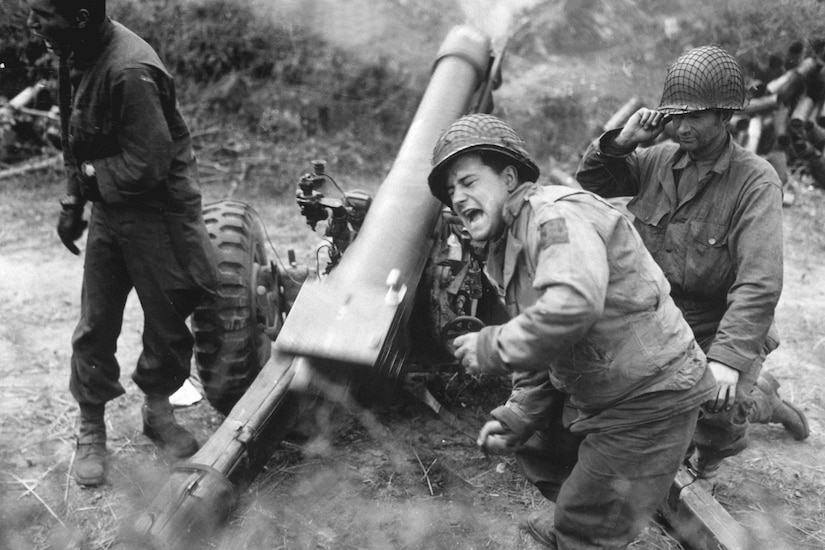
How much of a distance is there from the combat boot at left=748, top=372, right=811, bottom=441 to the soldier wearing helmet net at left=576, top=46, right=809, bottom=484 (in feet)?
1.65

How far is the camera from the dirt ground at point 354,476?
10.5 feet

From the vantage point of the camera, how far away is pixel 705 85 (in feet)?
9.37

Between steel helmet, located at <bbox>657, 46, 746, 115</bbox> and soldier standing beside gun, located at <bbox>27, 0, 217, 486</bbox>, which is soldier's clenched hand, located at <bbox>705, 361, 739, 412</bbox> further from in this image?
soldier standing beside gun, located at <bbox>27, 0, 217, 486</bbox>

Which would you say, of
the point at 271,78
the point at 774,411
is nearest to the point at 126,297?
the point at 774,411

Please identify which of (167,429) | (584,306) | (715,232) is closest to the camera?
(584,306)

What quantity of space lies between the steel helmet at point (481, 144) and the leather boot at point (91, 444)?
214 centimetres

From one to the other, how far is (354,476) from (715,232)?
1939mm

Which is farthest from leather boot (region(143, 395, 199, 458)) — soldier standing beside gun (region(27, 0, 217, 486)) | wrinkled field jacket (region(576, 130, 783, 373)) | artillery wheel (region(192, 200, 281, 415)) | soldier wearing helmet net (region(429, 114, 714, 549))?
wrinkled field jacket (region(576, 130, 783, 373))

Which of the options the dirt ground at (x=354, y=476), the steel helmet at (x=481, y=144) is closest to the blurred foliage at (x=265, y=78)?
the dirt ground at (x=354, y=476)

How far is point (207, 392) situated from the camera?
3.67 m

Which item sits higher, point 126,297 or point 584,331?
point 584,331

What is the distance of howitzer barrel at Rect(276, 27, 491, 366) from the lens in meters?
2.72

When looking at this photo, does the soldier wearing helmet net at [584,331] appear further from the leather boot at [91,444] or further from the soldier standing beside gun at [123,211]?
the leather boot at [91,444]

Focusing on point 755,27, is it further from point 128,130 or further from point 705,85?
point 128,130
